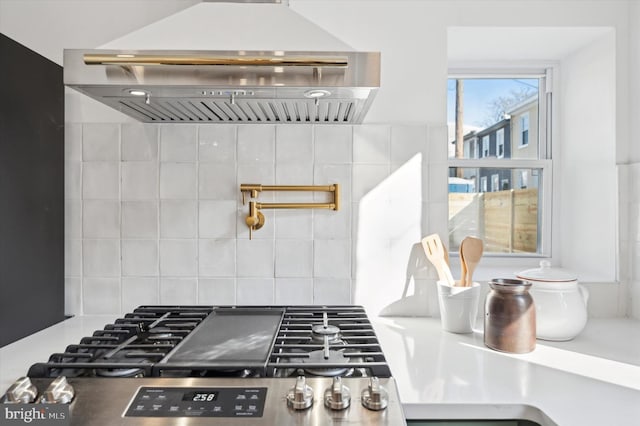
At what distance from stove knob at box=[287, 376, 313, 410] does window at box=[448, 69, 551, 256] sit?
119 centimetres

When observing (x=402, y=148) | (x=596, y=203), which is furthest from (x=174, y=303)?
(x=596, y=203)

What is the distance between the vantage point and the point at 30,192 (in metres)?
1.30

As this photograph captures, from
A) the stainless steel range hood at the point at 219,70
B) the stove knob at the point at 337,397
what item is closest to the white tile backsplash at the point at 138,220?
the stainless steel range hood at the point at 219,70

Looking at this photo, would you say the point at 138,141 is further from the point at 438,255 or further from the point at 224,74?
the point at 438,255

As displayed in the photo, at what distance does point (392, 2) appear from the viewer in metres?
1.51

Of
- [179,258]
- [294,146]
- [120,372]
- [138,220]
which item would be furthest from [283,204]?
[120,372]

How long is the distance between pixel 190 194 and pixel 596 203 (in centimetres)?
151

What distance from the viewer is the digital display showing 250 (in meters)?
0.80

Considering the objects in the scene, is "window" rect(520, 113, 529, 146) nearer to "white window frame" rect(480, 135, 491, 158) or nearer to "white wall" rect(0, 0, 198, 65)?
"white window frame" rect(480, 135, 491, 158)

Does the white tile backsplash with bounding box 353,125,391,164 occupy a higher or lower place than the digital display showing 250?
higher

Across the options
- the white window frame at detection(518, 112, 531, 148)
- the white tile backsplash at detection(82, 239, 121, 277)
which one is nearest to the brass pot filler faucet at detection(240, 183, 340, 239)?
the white tile backsplash at detection(82, 239, 121, 277)

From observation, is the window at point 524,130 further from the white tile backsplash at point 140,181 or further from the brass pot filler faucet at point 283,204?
the white tile backsplash at point 140,181

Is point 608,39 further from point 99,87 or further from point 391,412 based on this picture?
point 99,87

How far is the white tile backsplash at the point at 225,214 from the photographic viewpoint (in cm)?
151
